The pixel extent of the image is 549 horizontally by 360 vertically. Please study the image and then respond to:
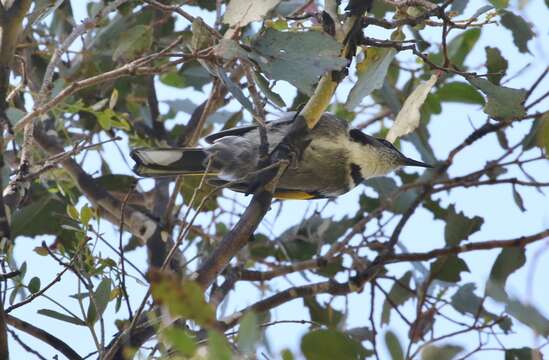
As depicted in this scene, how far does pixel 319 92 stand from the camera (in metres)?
2.54

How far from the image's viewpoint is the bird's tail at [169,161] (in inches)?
137

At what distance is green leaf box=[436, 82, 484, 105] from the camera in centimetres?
405

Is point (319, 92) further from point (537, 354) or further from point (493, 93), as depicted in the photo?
point (537, 354)

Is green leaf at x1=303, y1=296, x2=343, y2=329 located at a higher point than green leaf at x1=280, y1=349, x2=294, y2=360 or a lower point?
higher

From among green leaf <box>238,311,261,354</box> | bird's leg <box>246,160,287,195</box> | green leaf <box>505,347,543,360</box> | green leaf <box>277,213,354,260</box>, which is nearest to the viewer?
green leaf <box>238,311,261,354</box>

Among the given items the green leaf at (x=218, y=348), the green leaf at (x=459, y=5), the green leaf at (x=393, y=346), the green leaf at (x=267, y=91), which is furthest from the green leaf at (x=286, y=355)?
the green leaf at (x=459, y=5)

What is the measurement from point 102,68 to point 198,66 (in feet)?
1.74

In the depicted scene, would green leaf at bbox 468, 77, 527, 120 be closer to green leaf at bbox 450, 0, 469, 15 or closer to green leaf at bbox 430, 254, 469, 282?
green leaf at bbox 450, 0, 469, 15

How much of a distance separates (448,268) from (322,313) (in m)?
0.78

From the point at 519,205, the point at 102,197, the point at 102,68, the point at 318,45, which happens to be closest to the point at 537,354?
the point at 318,45

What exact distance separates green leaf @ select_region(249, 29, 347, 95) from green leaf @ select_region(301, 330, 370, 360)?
0.72 metres

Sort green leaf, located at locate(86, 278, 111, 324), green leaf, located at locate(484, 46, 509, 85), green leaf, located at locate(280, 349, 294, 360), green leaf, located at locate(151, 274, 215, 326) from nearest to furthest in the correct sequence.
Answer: green leaf, located at locate(151, 274, 215, 326) < green leaf, located at locate(280, 349, 294, 360) < green leaf, located at locate(86, 278, 111, 324) < green leaf, located at locate(484, 46, 509, 85)

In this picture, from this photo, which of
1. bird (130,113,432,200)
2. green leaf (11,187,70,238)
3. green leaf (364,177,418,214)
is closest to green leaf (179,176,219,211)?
bird (130,113,432,200)

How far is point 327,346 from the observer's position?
1.74 meters
